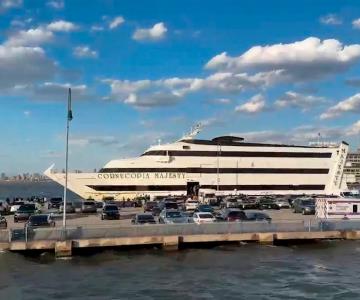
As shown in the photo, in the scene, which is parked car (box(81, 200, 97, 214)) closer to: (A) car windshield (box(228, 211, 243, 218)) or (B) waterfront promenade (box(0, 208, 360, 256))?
(A) car windshield (box(228, 211, 243, 218))

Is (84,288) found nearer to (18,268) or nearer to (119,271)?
(119,271)

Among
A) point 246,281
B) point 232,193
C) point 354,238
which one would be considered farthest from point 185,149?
point 246,281

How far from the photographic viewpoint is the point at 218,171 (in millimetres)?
84312

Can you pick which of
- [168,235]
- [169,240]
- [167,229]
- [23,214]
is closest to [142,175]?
[23,214]

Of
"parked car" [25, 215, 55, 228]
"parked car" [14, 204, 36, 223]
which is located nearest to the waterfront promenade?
"parked car" [25, 215, 55, 228]

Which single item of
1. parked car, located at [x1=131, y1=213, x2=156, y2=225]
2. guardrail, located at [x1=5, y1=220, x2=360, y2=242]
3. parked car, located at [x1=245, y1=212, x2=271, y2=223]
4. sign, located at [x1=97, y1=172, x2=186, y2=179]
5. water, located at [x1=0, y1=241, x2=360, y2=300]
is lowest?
water, located at [x1=0, y1=241, x2=360, y2=300]

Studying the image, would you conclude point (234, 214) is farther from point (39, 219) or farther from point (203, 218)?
point (39, 219)

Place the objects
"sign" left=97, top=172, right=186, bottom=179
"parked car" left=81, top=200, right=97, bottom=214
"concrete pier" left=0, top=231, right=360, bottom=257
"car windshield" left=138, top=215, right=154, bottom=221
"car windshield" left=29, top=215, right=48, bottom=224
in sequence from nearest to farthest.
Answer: "concrete pier" left=0, top=231, right=360, bottom=257
"car windshield" left=29, top=215, right=48, bottom=224
"car windshield" left=138, top=215, right=154, bottom=221
"parked car" left=81, top=200, right=97, bottom=214
"sign" left=97, top=172, right=186, bottom=179

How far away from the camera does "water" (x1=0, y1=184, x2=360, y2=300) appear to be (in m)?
24.8

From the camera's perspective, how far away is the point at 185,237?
36031mm

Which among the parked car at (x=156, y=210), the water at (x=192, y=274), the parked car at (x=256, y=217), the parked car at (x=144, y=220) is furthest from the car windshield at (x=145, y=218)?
the parked car at (x=156, y=210)

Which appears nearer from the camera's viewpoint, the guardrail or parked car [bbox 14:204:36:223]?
the guardrail

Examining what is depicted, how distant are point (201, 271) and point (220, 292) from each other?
4659 mm

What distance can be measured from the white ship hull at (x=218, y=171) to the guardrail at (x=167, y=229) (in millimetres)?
44150
